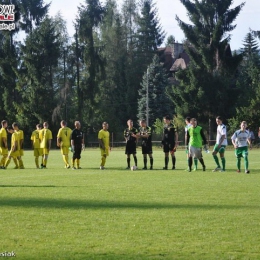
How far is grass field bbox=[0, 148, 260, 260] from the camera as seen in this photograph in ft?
25.7

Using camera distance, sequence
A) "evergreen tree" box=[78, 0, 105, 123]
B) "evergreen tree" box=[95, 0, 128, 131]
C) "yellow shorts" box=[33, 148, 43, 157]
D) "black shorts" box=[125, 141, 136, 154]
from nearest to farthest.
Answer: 1. "black shorts" box=[125, 141, 136, 154]
2. "yellow shorts" box=[33, 148, 43, 157]
3. "evergreen tree" box=[78, 0, 105, 123]
4. "evergreen tree" box=[95, 0, 128, 131]

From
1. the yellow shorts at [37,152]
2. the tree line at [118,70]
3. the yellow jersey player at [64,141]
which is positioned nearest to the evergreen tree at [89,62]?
the tree line at [118,70]

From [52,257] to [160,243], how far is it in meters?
1.66

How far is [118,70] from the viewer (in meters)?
77.8

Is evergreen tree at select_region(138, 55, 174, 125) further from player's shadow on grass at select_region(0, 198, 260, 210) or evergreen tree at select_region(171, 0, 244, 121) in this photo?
player's shadow on grass at select_region(0, 198, 260, 210)

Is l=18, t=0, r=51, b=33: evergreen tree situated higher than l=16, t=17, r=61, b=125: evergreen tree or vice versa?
l=18, t=0, r=51, b=33: evergreen tree

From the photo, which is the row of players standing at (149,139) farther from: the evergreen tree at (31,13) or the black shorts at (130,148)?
the evergreen tree at (31,13)

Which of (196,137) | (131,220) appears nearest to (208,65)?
(196,137)

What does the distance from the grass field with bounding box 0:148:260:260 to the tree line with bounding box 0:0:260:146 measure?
42.3m

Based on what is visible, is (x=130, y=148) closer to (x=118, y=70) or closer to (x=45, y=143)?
(x=45, y=143)

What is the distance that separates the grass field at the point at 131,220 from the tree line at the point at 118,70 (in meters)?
42.3

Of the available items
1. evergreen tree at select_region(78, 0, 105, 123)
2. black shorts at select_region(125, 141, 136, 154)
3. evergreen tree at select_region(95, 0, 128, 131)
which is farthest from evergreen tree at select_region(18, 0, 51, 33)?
black shorts at select_region(125, 141, 136, 154)

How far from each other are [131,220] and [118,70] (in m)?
68.3

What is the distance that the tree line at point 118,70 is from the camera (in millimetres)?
59656
